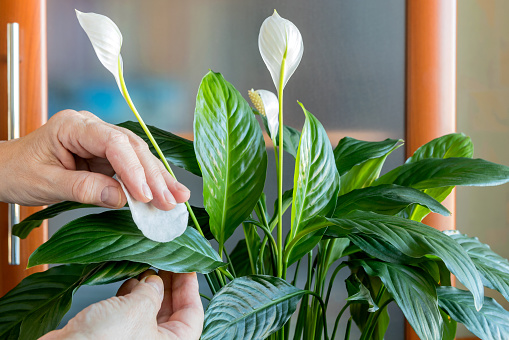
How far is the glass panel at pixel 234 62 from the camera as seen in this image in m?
1.14

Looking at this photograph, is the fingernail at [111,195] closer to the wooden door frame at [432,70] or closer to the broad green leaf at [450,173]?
the broad green leaf at [450,173]

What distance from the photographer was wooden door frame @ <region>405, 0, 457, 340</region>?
1229 mm

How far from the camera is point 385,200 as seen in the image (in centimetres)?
64

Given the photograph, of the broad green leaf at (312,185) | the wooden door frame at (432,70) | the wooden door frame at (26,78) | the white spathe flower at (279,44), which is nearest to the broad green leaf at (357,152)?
the broad green leaf at (312,185)

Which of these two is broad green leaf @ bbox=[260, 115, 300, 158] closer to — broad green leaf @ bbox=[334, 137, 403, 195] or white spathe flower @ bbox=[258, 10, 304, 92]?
broad green leaf @ bbox=[334, 137, 403, 195]

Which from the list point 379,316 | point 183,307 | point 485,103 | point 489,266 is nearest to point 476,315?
point 489,266

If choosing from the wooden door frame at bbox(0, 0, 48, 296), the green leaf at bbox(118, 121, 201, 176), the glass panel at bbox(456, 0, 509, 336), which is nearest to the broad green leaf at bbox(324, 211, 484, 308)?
the green leaf at bbox(118, 121, 201, 176)

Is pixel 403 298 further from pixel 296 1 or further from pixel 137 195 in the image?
pixel 296 1

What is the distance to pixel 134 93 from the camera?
45.7 inches

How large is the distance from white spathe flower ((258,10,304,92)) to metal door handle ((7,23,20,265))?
2.67ft

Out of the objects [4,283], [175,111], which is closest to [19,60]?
[175,111]

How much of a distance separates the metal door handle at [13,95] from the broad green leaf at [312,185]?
0.82m

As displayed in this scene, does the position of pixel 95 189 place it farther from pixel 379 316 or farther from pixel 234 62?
pixel 234 62

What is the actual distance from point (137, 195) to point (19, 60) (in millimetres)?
879
